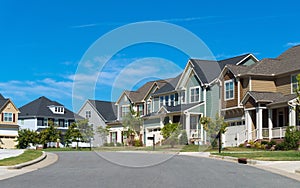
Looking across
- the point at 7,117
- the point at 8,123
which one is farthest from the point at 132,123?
the point at 7,117

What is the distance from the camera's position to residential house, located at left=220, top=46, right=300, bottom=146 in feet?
134

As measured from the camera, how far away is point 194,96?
167ft

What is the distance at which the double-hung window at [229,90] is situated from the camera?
149 feet

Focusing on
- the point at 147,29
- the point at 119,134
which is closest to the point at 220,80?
the point at 119,134

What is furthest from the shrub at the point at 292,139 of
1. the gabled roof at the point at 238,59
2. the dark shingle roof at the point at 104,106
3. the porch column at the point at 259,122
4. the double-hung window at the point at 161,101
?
the double-hung window at the point at 161,101

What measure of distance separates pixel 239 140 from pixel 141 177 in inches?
1160

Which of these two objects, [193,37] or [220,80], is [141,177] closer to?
[193,37]

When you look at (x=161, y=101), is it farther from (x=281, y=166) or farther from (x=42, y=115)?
(x=281, y=166)

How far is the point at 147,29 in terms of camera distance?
1600 cm

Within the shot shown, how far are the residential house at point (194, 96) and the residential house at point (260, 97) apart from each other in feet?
6.88

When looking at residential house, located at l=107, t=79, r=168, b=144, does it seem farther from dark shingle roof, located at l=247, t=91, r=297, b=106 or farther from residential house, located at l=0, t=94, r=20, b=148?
dark shingle roof, located at l=247, t=91, r=297, b=106

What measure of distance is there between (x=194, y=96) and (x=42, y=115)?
37.0m

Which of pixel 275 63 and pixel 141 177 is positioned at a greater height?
pixel 275 63

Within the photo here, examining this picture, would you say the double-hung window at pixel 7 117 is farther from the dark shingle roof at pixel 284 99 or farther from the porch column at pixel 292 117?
the porch column at pixel 292 117
